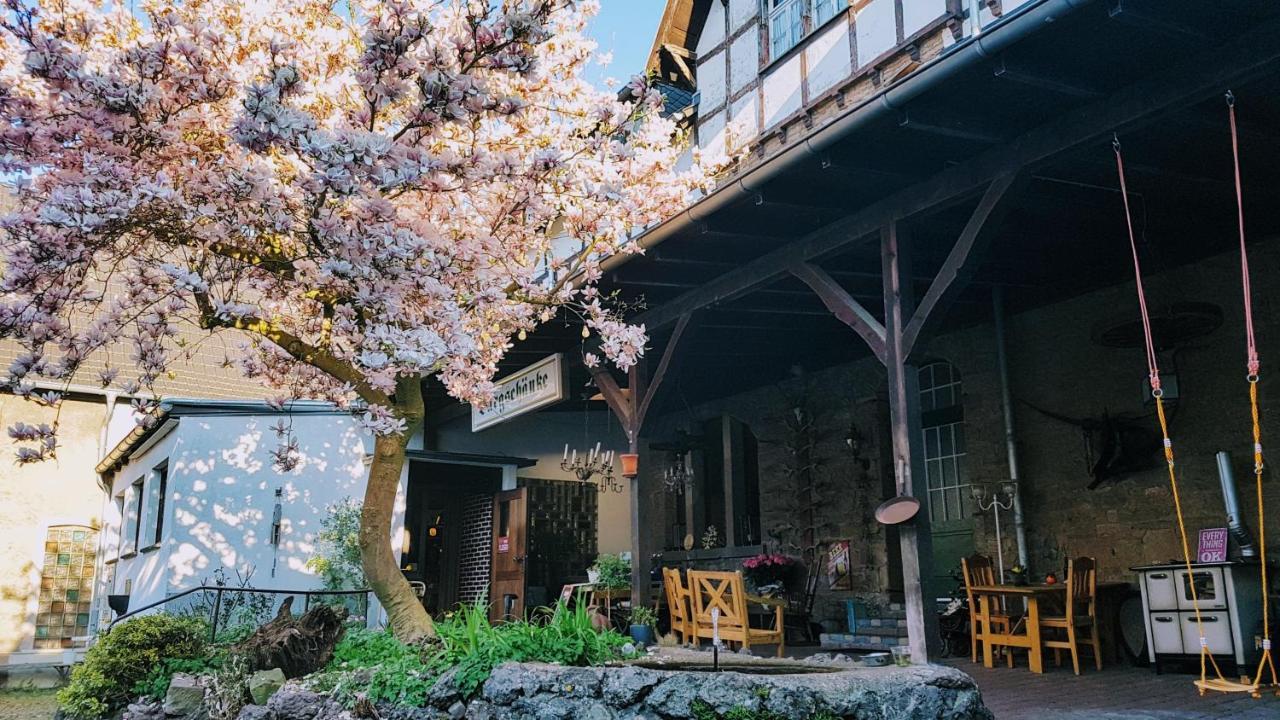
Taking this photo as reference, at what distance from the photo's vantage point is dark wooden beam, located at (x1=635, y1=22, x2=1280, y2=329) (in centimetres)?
409

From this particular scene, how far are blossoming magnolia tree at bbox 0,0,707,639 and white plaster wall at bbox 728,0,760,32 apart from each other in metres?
2.01

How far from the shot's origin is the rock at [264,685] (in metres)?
7.04

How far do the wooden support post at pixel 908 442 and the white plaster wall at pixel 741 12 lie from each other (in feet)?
14.2

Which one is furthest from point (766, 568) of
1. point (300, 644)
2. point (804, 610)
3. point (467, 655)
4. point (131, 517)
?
point (131, 517)

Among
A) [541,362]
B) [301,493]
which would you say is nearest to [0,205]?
[301,493]

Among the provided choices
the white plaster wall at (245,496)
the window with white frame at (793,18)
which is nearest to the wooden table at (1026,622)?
the window with white frame at (793,18)

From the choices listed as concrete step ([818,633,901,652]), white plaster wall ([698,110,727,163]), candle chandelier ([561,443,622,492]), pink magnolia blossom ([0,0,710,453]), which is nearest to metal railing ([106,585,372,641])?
candle chandelier ([561,443,622,492])

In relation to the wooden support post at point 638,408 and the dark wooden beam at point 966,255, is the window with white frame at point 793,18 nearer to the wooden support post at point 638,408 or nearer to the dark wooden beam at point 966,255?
the wooden support post at point 638,408

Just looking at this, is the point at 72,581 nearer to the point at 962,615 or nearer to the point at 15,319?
the point at 15,319

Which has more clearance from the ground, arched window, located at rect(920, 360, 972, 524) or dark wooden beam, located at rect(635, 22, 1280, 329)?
dark wooden beam, located at rect(635, 22, 1280, 329)

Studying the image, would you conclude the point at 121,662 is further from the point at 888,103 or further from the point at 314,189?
the point at 888,103

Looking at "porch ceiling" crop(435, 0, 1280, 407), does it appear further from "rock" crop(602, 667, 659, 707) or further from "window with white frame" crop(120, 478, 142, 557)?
"window with white frame" crop(120, 478, 142, 557)

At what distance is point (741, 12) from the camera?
959 centimetres

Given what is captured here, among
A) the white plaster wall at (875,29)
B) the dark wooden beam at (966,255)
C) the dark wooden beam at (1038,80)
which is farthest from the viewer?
the white plaster wall at (875,29)
